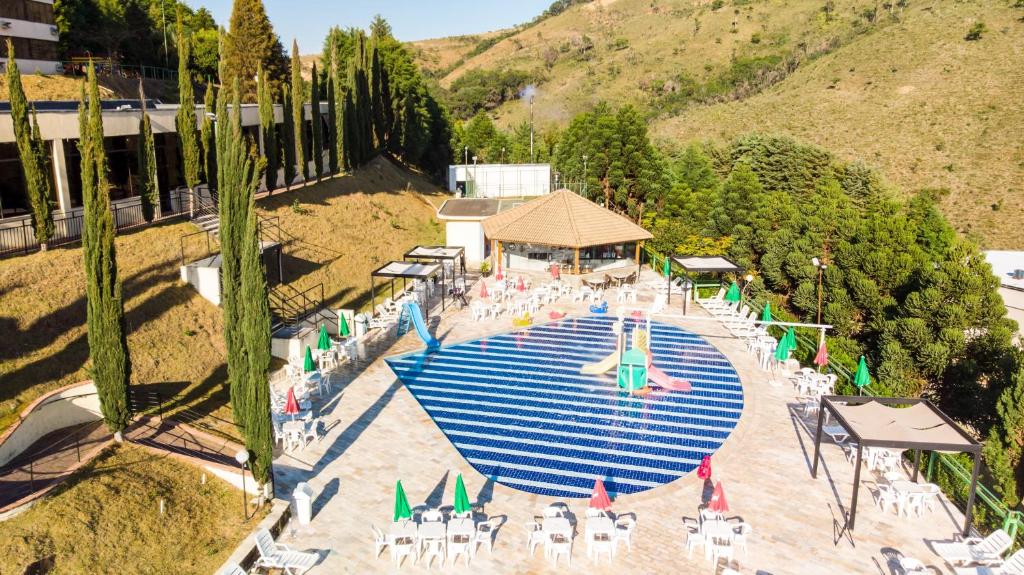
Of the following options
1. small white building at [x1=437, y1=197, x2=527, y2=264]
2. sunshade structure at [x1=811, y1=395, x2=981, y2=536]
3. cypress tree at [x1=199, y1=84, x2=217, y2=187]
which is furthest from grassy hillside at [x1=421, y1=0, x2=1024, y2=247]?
cypress tree at [x1=199, y1=84, x2=217, y2=187]

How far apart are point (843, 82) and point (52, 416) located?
70467 mm

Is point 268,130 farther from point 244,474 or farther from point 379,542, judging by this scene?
point 379,542

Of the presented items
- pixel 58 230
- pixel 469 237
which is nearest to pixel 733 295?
pixel 469 237

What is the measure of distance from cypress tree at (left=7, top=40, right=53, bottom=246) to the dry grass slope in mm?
8825

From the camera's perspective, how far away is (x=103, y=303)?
40.7 feet

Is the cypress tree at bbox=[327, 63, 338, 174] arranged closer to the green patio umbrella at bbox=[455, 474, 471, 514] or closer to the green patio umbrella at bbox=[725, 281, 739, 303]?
the green patio umbrella at bbox=[725, 281, 739, 303]

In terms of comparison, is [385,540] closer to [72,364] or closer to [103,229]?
[103,229]

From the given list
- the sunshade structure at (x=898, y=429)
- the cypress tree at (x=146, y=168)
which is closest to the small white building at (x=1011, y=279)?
the sunshade structure at (x=898, y=429)

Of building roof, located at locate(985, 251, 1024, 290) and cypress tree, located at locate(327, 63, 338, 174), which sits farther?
cypress tree, located at locate(327, 63, 338, 174)

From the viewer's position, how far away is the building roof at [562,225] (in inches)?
994

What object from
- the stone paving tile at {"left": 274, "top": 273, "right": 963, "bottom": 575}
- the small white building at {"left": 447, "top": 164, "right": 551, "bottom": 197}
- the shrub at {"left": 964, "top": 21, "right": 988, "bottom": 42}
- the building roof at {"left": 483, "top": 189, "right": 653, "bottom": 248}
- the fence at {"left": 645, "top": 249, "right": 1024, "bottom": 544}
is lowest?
the stone paving tile at {"left": 274, "top": 273, "right": 963, "bottom": 575}

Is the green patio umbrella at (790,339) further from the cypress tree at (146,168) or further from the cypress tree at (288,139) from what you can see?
the cypress tree at (288,139)

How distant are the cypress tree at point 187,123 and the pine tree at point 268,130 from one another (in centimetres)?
390

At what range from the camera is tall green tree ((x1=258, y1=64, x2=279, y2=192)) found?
27172 mm
